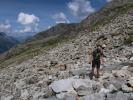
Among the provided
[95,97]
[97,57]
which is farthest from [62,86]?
[97,57]

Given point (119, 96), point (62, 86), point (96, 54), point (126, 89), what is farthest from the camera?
point (96, 54)

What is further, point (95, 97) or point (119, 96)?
point (95, 97)

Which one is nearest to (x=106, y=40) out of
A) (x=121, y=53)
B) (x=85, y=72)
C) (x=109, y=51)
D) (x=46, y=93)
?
(x=109, y=51)

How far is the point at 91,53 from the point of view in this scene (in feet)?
85.9

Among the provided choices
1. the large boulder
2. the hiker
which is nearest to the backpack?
the hiker

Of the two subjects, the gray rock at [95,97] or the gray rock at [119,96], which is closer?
the gray rock at [119,96]

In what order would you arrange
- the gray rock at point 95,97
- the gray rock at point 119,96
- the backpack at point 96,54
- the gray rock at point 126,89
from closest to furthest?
the gray rock at point 119,96
the gray rock at point 126,89
the gray rock at point 95,97
the backpack at point 96,54

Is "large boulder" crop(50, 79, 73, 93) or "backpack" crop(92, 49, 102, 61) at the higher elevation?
"backpack" crop(92, 49, 102, 61)

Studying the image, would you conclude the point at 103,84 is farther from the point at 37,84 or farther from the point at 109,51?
the point at 109,51

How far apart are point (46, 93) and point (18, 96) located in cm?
545

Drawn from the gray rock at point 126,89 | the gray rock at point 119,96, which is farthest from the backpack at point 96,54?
the gray rock at point 119,96

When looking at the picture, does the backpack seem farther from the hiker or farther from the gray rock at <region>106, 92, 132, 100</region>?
the gray rock at <region>106, 92, 132, 100</region>

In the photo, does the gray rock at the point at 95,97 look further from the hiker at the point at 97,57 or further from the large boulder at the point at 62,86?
the hiker at the point at 97,57

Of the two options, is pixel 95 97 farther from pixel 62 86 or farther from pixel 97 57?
pixel 97 57
